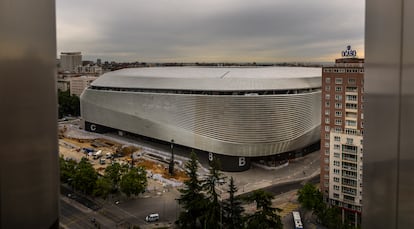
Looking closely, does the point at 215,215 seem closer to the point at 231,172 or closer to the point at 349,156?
the point at 349,156

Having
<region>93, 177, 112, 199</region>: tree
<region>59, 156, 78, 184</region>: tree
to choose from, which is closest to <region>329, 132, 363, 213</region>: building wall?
<region>93, 177, 112, 199</region>: tree

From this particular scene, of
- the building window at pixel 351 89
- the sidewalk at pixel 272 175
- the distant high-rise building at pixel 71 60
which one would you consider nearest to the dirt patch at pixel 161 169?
the sidewalk at pixel 272 175

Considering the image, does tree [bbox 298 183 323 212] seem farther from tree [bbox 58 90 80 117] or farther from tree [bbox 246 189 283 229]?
tree [bbox 58 90 80 117]

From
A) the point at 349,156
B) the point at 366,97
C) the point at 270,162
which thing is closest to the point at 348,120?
the point at 349,156
